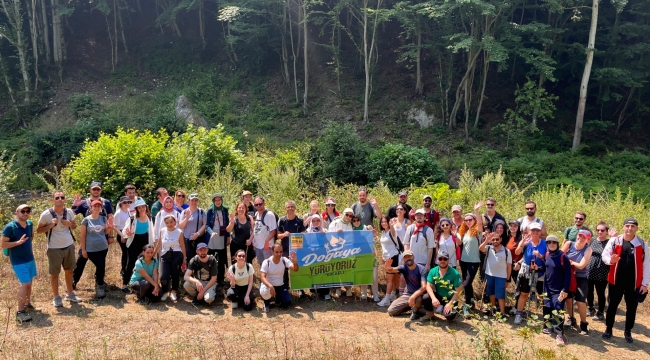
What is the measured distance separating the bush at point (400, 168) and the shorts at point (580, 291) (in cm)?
1077

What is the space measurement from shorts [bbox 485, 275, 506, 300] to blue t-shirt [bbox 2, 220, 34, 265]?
7130 millimetres

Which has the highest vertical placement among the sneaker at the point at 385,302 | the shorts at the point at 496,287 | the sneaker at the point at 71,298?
the shorts at the point at 496,287

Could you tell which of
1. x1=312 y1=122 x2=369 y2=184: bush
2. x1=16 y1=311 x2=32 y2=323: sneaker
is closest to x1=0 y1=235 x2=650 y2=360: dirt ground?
x1=16 y1=311 x2=32 y2=323: sneaker

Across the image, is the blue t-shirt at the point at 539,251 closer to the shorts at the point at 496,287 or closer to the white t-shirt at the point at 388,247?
the shorts at the point at 496,287

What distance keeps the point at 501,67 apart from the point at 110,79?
25.3m

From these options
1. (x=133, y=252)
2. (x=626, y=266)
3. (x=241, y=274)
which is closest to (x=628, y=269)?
(x=626, y=266)

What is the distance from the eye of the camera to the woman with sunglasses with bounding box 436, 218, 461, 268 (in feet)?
24.4

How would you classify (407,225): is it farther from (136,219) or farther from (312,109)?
(312,109)

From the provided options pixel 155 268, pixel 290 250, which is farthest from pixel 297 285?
pixel 155 268

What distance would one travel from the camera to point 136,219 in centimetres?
796

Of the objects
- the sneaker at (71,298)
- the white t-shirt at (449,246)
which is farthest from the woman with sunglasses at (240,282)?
the white t-shirt at (449,246)

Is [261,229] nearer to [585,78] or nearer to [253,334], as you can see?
[253,334]

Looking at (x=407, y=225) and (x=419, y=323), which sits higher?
(x=407, y=225)

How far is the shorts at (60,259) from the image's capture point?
7301 mm
